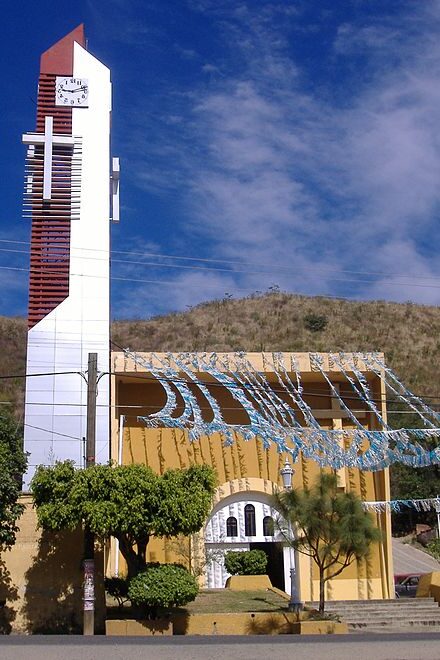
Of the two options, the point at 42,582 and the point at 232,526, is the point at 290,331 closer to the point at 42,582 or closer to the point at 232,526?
the point at 232,526

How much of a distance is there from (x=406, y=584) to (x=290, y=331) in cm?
4062

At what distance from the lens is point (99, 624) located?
1766 centimetres

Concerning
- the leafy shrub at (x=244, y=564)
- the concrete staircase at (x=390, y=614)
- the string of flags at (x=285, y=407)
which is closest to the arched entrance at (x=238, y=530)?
the leafy shrub at (x=244, y=564)

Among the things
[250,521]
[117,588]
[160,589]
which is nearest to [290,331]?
[250,521]

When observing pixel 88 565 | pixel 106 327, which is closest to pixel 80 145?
pixel 106 327

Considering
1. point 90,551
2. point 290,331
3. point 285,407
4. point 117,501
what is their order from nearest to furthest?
point 117,501, point 90,551, point 285,407, point 290,331

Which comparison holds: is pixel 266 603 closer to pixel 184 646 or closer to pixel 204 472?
pixel 204 472

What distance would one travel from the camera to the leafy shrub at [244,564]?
2595 centimetres

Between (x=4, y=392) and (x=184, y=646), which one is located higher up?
(x=4, y=392)

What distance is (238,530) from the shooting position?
26375 mm

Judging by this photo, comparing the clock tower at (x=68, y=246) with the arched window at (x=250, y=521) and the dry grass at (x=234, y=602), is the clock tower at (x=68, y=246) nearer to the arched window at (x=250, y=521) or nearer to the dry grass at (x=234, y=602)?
the arched window at (x=250, y=521)

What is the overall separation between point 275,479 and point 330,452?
268 centimetres

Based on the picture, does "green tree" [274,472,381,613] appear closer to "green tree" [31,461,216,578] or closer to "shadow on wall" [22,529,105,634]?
"green tree" [31,461,216,578]

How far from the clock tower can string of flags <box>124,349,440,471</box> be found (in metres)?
1.95
